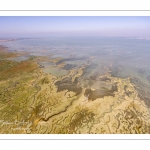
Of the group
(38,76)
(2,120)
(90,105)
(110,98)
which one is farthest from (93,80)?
(2,120)

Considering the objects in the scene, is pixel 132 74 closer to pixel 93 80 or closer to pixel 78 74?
pixel 93 80

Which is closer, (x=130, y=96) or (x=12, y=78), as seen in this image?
Result: (x=130, y=96)

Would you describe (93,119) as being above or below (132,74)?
below

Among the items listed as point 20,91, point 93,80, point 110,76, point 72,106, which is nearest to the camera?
point 72,106

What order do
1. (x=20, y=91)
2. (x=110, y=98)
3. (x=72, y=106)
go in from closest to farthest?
(x=72, y=106) → (x=110, y=98) → (x=20, y=91)

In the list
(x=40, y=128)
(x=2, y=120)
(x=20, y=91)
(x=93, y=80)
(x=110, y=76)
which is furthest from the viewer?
(x=110, y=76)

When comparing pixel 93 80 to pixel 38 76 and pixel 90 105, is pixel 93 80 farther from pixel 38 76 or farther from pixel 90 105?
pixel 38 76

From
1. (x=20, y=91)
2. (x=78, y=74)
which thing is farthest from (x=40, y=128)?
(x=78, y=74)

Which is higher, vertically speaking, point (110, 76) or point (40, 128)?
point (110, 76)

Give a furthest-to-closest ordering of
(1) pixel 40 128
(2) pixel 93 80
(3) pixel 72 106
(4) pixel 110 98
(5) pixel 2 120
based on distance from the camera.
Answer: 1. (2) pixel 93 80
2. (4) pixel 110 98
3. (3) pixel 72 106
4. (5) pixel 2 120
5. (1) pixel 40 128
